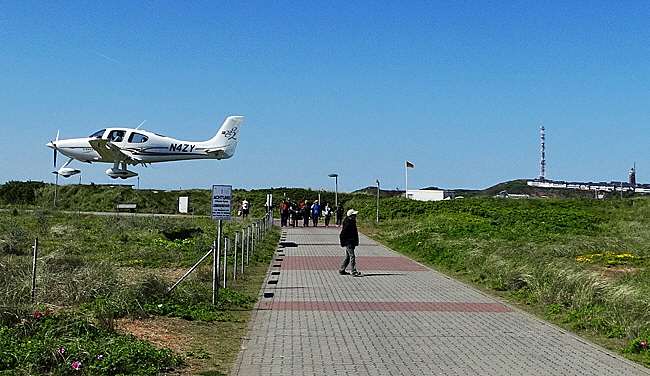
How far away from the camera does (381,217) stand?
45750 mm

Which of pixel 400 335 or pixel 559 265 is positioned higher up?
pixel 559 265

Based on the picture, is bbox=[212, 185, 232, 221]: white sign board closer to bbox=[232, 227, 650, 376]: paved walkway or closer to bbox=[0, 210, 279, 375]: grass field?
bbox=[0, 210, 279, 375]: grass field

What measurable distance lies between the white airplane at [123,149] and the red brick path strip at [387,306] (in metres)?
26.3

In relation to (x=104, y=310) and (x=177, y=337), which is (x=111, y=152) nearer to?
(x=104, y=310)

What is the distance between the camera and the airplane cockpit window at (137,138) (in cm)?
3797

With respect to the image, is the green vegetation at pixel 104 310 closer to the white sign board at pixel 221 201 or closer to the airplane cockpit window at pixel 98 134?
the white sign board at pixel 221 201

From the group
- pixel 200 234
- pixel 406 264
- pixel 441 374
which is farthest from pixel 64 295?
pixel 200 234

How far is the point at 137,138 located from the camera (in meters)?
38.2

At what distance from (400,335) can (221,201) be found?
4749 millimetres

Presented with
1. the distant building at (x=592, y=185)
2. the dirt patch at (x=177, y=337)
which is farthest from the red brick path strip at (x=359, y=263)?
the distant building at (x=592, y=185)

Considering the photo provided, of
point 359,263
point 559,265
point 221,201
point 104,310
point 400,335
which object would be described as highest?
point 221,201

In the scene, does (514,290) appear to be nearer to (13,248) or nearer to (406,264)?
(406,264)

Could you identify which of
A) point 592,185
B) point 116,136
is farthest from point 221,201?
point 592,185

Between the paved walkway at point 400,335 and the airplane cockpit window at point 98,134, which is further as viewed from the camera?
the airplane cockpit window at point 98,134
